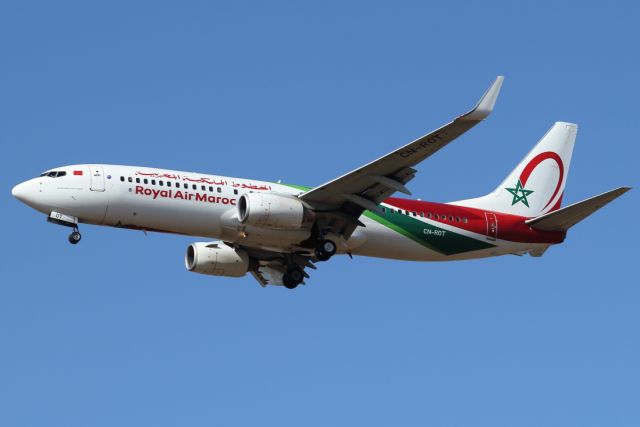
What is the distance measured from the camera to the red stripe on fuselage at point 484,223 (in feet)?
170

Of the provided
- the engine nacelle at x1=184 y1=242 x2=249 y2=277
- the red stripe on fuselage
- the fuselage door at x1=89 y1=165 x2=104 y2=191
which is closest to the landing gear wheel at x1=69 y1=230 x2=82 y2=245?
the fuselage door at x1=89 y1=165 x2=104 y2=191

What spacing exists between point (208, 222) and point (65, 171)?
18.9 ft

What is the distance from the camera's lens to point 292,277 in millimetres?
51938

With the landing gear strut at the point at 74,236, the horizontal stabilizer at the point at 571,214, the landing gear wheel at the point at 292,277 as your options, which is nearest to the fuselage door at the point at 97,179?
the landing gear strut at the point at 74,236

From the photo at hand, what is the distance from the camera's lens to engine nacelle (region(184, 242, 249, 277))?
52312 mm

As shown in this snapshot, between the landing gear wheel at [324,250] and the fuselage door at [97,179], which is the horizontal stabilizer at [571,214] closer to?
the landing gear wheel at [324,250]

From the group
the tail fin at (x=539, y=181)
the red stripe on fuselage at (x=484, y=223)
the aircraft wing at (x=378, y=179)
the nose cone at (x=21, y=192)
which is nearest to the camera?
the aircraft wing at (x=378, y=179)

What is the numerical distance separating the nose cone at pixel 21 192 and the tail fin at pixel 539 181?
18172mm

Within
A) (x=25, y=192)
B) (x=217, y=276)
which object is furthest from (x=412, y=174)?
(x=25, y=192)

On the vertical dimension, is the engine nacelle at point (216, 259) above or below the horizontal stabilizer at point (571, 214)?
below

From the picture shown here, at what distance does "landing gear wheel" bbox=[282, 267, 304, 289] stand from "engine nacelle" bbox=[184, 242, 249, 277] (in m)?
1.92

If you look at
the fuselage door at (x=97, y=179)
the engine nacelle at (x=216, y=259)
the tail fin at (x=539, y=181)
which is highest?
the tail fin at (x=539, y=181)

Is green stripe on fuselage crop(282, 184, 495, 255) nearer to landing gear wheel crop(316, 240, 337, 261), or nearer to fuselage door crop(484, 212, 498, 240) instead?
fuselage door crop(484, 212, 498, 240)

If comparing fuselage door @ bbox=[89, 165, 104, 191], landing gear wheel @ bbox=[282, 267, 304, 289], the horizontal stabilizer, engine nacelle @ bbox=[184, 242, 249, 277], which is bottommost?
landing gear wheel @ bbox=[282, 267, 304, 289]
